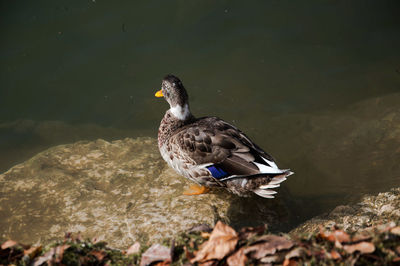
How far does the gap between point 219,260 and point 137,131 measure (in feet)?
13.6

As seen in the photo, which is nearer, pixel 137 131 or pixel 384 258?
pixel 384 258

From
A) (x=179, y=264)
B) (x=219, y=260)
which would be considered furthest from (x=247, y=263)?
(x=179, y=264)

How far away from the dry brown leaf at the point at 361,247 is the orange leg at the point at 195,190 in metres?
2.23

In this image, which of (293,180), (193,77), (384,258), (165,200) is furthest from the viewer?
(193,77)

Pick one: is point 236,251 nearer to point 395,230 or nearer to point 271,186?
point 395,230

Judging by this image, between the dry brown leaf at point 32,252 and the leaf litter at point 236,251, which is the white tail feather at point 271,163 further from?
the dry brown leaf at point 32,252

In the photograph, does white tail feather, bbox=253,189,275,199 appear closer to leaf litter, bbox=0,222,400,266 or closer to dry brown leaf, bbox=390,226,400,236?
leaf litter, bbox=0,222,400,266

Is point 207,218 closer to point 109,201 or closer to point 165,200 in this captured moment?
point 165,200

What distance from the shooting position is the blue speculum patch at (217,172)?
4.08 meters

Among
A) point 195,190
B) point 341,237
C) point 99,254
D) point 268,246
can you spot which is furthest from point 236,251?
point 195,190

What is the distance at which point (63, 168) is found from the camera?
4.90m

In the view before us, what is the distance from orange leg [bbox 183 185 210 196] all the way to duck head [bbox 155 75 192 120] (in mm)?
1010

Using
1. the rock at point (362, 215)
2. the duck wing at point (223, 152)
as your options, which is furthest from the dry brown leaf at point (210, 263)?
the duck wing at point (223, 152)

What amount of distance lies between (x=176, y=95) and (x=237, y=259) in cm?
303
